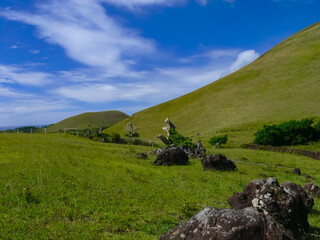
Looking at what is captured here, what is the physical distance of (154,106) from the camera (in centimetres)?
13638

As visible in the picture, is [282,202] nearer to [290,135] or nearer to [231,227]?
[231,227]

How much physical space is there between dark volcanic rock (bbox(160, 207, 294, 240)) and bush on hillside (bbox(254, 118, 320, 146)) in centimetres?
4556

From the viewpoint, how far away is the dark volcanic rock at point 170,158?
28844 mm

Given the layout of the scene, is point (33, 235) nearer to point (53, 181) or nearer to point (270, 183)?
point (53, 181)

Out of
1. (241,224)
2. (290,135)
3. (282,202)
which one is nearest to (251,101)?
(290,135)

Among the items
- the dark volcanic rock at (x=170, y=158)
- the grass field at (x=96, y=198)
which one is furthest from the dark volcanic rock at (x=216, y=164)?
the dark volcanic rock at (x=170, y=158)

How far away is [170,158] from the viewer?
29.2 meters

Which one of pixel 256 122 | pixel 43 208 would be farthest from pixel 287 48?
pixel 43 208

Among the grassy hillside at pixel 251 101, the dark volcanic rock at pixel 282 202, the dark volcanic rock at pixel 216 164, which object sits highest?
the grassy hillside at pixel 251 101

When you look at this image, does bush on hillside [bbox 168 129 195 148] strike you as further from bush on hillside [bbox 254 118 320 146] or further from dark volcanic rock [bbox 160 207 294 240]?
dark volcanic rock [bbox 160 207 294 240]

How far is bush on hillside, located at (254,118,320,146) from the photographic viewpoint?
49.3 metres

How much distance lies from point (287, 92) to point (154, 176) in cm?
9142

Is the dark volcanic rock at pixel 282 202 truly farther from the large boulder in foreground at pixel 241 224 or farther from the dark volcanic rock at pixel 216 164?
the dark volcanic rock at pixel 216 164

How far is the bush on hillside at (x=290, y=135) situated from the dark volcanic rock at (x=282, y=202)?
41661 mm
